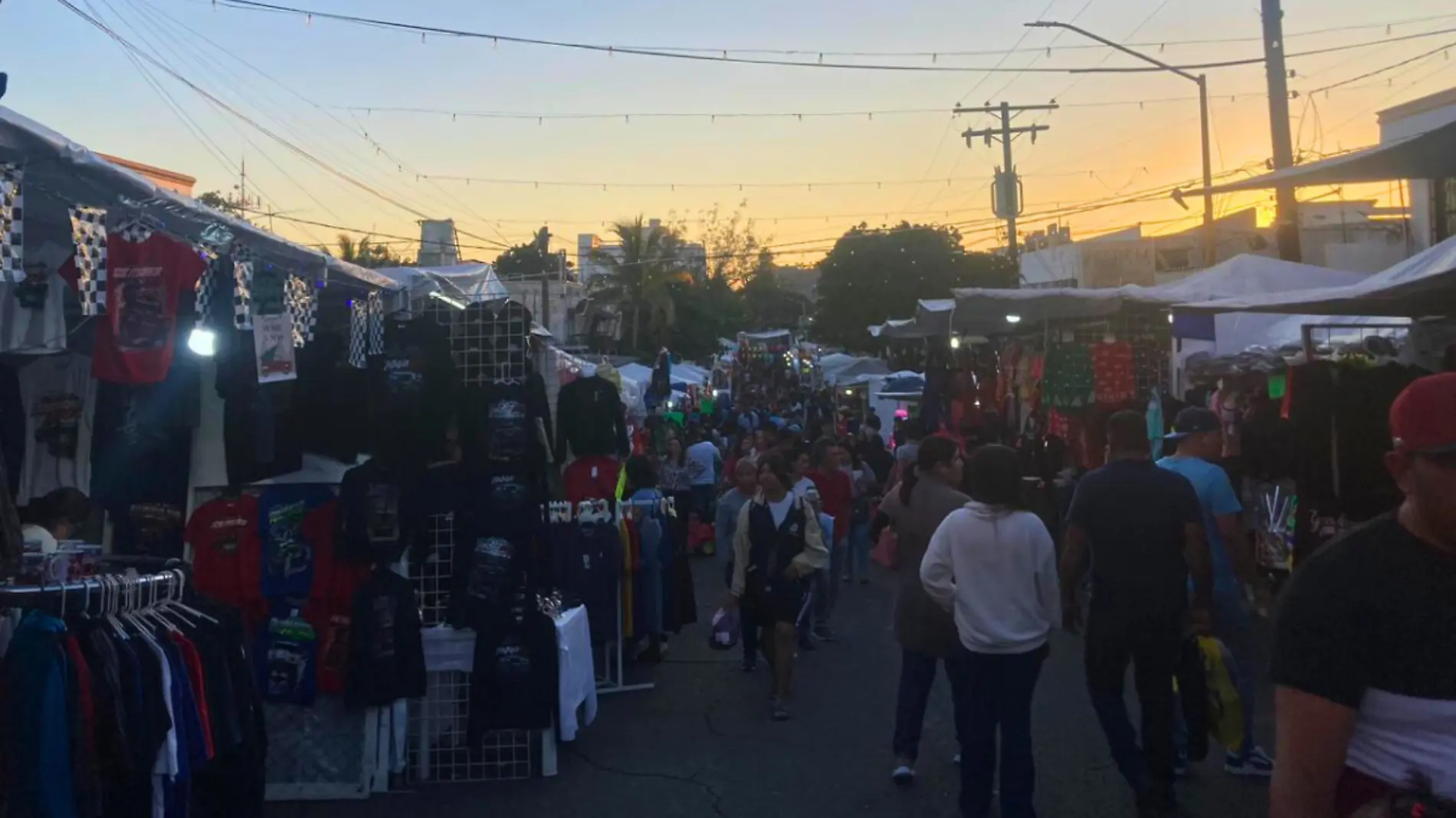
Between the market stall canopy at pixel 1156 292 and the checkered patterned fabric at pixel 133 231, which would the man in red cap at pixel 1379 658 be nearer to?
the checkered patterned fabric at pixel 133 231

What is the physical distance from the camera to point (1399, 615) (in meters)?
2.26

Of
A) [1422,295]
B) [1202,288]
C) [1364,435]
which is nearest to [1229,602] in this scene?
[1364,435]

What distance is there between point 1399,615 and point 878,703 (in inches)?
255

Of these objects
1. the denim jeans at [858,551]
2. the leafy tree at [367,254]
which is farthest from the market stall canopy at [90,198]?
the leafy tree at [367,254]

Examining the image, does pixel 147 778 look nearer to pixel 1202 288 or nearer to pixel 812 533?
pixel 812 533

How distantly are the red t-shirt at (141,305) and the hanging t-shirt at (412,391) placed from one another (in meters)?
1.16

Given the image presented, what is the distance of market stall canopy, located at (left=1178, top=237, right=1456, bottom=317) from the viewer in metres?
6.68

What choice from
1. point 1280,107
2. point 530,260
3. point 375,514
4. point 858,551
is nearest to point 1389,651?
point 375,514

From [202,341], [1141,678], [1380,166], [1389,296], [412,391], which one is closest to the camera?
[1141,678]

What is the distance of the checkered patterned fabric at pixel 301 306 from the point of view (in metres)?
6.59

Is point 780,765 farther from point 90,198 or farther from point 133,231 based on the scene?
point 90,198

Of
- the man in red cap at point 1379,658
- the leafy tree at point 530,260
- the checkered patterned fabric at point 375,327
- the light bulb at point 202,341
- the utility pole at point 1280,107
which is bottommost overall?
the man in red cap at point 1379,658

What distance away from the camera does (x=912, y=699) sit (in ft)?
21.3

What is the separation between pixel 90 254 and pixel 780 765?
4.52 metres
